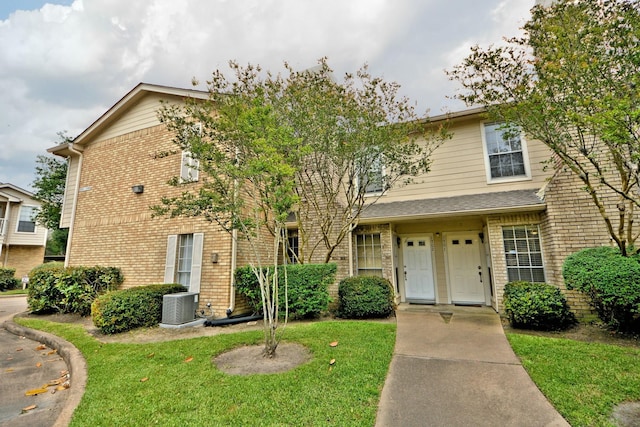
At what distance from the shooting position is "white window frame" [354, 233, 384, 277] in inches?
348

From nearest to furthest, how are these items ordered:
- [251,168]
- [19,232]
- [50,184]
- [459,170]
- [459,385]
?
[459,385] < [251,168] < [459,170] < [50,184] < [19,232]

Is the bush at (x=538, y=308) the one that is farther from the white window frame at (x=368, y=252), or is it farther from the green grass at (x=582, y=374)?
the white window frame at (x=368, y=252)

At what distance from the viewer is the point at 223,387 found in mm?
3475

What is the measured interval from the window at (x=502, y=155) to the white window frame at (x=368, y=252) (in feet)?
12.6

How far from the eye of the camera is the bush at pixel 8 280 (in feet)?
55.9

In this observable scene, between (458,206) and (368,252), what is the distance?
9.65 feet

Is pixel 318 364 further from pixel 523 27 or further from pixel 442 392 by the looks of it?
pixel 523 27

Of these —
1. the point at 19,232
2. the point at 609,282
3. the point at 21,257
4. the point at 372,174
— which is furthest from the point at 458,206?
the point at 21,257

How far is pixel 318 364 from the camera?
4.10 meters

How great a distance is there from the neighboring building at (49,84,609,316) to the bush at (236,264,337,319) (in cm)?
67

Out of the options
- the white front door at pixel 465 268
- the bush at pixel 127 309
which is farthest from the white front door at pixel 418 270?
the bush at pixel 127 309

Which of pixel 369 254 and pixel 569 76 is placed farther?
pixel 369 254

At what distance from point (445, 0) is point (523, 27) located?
3.19 m

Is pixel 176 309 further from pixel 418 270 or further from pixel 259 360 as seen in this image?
pixel 418 270
